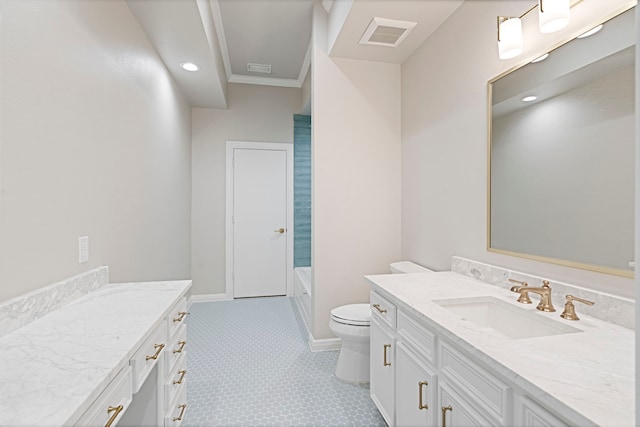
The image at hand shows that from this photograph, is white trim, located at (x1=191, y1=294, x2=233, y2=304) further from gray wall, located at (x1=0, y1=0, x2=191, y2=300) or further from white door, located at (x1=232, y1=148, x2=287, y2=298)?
gray wall, located at (x1=0, y1=0, x2=191, y2=300)

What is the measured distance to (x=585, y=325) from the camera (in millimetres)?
1133

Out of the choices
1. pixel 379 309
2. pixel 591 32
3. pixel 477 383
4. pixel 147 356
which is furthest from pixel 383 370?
pixel 591 32

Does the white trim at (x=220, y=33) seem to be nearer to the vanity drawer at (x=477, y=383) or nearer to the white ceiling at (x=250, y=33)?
the white ceiling at (x=250, y=33)

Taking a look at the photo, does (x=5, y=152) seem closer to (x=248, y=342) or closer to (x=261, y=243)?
(x=248, y=342)

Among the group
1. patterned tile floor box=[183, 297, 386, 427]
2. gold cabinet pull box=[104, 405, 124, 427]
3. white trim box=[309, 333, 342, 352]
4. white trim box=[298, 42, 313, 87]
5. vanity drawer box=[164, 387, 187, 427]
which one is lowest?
patterned tile floor box=[183, 297, 386, 427]

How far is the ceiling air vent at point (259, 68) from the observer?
→ 3857 mm

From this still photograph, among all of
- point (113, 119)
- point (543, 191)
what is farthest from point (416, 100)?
point (113, 119)

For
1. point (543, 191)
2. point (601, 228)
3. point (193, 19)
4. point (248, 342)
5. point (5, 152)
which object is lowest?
point (248, 342)

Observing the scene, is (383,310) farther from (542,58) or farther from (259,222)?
(259,222)

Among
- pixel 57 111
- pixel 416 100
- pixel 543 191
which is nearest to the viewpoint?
pixel 57 111

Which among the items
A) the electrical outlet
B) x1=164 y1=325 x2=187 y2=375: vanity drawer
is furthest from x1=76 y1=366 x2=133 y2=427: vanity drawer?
the electrical outlet

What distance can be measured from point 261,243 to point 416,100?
8.85 feet

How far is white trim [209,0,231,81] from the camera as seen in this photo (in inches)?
104

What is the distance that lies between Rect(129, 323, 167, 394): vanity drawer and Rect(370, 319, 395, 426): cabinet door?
1051 millimetres
